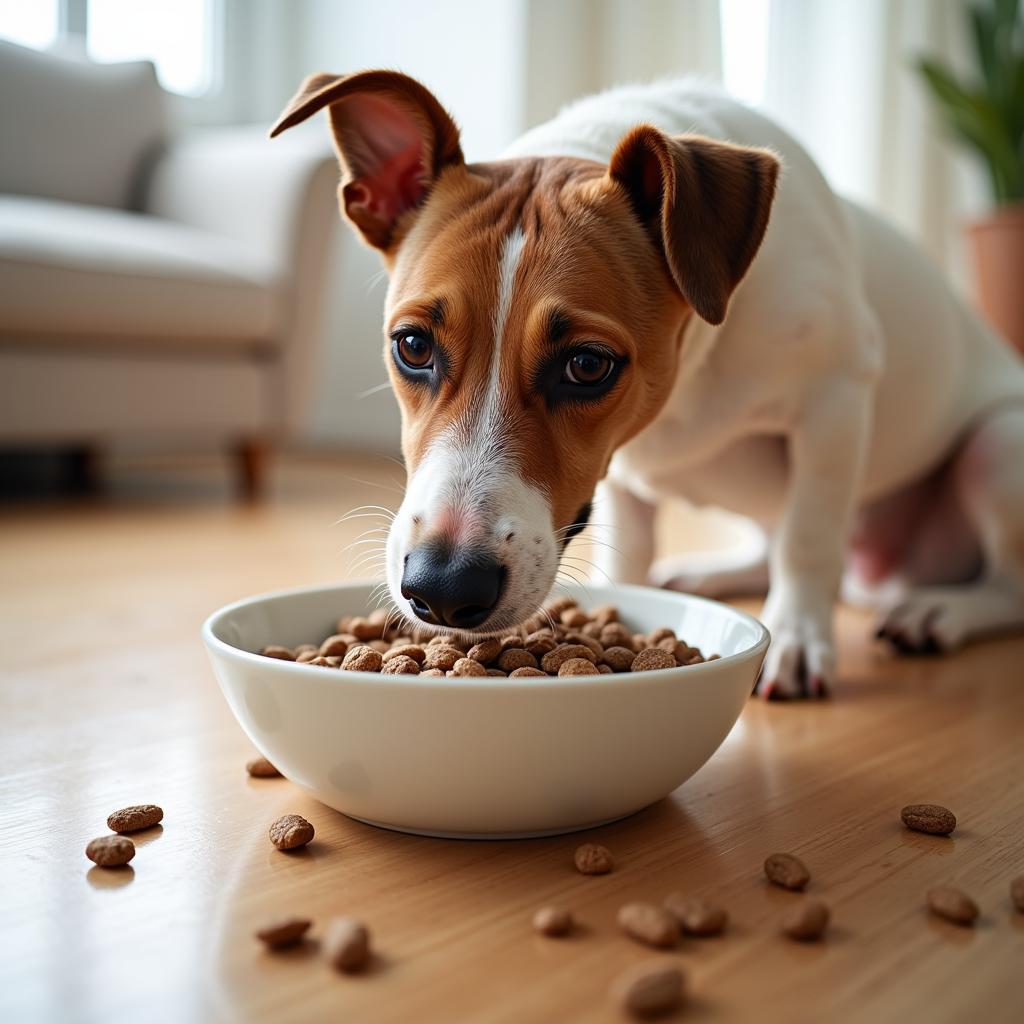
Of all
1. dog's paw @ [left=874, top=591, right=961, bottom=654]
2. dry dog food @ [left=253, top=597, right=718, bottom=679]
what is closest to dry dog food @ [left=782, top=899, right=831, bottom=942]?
dry dog food @ [left=253, top=597, right=718, bottom=679]

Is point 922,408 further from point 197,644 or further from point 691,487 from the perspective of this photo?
point 197,644

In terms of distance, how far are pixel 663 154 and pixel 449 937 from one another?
94 centimetres

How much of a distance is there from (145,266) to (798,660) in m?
2.46

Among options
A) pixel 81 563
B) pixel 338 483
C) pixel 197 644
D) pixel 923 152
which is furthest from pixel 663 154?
pixel 923 152

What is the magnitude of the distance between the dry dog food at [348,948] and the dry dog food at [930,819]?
0.61 metres

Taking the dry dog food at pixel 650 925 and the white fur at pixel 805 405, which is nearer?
the dry dog food at pixel 650 925

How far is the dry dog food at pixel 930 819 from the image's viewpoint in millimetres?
1157

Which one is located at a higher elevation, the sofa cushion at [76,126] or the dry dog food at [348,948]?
the sofa cushion at [76,126]

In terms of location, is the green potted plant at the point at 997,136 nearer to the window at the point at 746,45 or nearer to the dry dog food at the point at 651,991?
the window at the point at 746,45

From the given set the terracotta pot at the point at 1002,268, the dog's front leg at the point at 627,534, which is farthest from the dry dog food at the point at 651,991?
the terracotta pot at the point at 1002,268

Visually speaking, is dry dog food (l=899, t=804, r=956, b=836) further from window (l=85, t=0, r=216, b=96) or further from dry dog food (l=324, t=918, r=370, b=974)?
window (l=85, t=0, r=216, b=96)

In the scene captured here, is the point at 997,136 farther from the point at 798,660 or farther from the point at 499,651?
the point at 499,651

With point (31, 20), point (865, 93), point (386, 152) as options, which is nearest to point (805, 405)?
point (386, 152)

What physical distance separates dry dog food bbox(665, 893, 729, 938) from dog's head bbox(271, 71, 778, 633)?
364 mm
